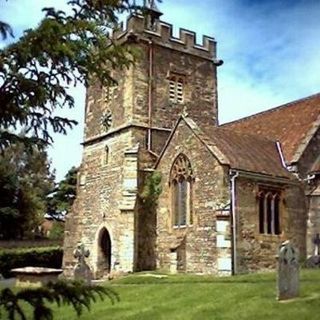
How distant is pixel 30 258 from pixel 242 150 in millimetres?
16496

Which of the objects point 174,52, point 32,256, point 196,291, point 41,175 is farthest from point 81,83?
point 41,175

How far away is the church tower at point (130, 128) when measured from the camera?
972 inches

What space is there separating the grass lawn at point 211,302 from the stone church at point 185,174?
3739mm

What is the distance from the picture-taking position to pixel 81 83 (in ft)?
18.4

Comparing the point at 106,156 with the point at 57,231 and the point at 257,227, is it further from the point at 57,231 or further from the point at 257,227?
the point at 57,231

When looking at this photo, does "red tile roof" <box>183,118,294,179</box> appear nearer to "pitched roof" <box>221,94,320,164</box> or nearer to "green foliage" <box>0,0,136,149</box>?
"pitched roof" <box>221,94,320,164</box>

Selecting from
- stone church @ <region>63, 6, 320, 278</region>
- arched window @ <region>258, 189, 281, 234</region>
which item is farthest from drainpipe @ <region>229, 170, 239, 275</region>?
arched window @ <region>258, 189, 281, 234</region>

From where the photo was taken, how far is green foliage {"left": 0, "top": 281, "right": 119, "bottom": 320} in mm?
4184

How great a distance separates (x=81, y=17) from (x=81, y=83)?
67 centimetres

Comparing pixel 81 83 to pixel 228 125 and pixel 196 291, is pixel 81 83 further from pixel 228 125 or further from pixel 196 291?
pixel 228 125

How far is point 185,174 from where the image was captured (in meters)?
22.5

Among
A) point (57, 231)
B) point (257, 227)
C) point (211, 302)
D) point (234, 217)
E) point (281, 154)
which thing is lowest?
point (211, 302)

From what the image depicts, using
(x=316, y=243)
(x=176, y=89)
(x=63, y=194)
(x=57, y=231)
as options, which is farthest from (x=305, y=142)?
(x=63, y=194)

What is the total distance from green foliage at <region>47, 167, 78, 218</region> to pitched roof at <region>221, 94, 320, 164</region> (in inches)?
971
